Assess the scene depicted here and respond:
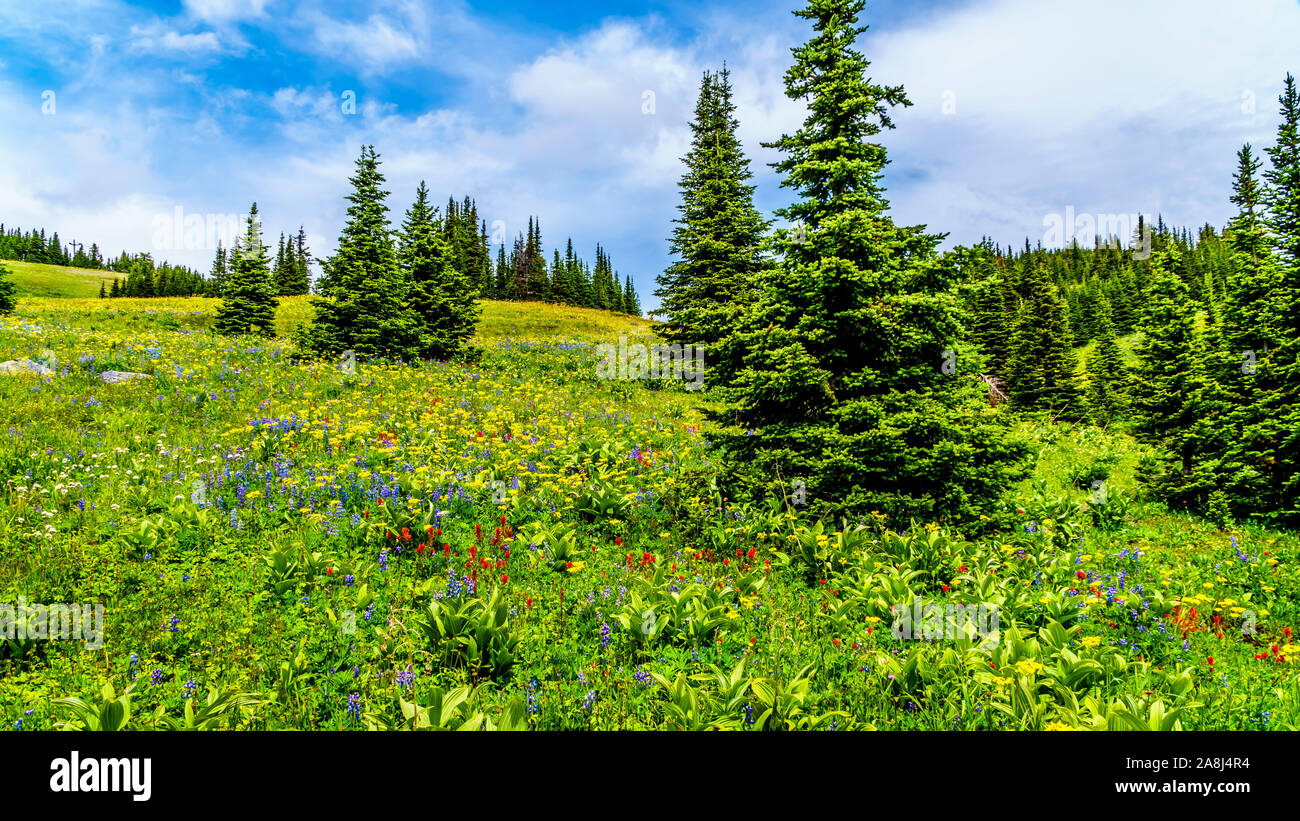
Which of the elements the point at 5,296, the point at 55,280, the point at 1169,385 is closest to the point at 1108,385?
the point at 1169,385

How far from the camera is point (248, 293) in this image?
32.5 metres

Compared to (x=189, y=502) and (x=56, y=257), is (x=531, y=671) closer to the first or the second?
(x=189, y=502)

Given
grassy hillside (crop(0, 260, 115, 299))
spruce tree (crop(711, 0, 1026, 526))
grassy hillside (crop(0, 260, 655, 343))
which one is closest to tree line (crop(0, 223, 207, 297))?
grassy hillside (crop(0, 260, 115, 299))

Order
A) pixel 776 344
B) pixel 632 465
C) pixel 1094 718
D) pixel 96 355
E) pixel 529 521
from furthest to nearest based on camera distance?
pixel 96 355
pixel 632 465
pixel 776 344
pixel 529 521
pixel 1094 718

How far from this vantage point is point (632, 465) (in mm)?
10320

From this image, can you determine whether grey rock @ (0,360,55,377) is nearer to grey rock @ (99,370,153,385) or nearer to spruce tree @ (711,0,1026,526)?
grey rock @ (99,370,153,385)

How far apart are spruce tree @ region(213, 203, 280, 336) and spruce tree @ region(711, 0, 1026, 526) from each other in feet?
112

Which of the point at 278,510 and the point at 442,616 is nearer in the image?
the point at 442,616

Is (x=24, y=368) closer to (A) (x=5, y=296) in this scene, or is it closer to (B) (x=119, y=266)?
(A) (x=5, y=296)

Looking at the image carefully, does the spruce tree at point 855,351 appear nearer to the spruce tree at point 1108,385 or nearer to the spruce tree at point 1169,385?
the spruce tree at point 1169,385

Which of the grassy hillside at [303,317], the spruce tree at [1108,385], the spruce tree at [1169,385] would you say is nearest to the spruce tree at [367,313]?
the grassy hillside at [303,317]

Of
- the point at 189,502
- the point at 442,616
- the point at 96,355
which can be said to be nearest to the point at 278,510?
the point at 189,502

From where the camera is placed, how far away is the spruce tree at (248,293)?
31.9 metres

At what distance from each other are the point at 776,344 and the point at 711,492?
252cm
